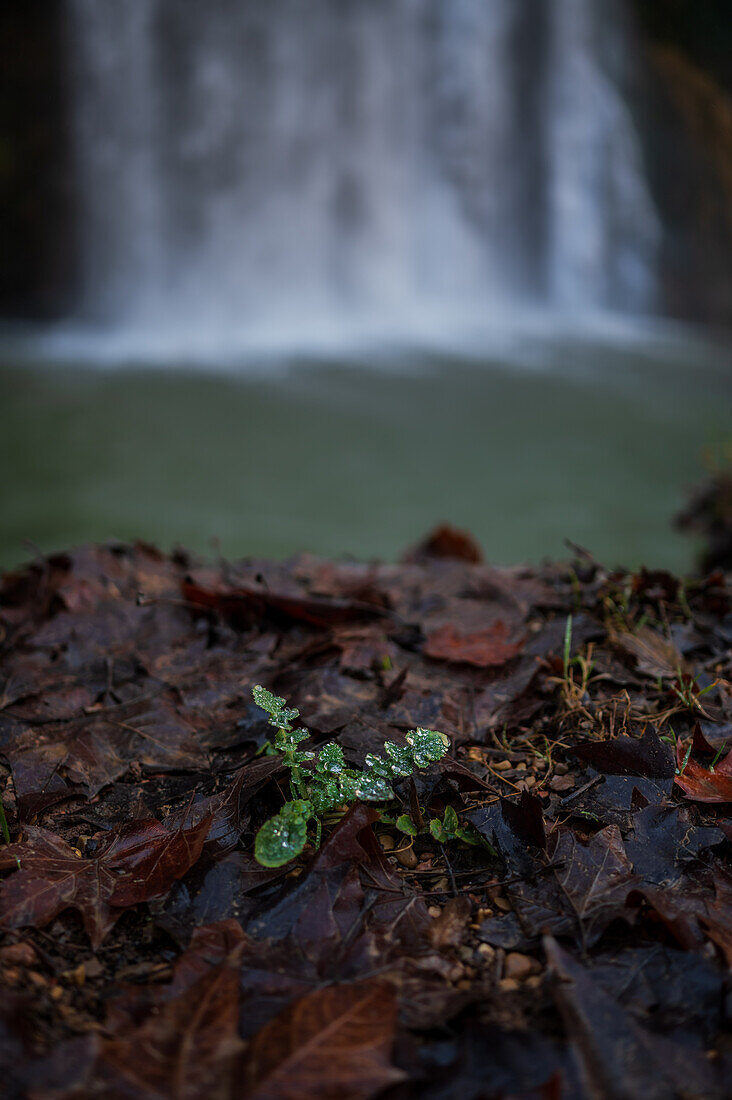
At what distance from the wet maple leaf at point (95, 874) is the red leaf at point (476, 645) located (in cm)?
60

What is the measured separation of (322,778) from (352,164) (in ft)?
39.6

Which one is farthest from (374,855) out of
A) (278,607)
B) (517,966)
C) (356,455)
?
(356,455)

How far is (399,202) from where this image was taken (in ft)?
37.9

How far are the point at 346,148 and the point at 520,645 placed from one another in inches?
462

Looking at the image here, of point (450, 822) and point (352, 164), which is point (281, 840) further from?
point (352, 164)

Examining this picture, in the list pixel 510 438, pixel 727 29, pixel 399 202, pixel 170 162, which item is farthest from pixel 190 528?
pixel 727 29

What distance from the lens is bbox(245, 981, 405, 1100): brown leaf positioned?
2.14 feet

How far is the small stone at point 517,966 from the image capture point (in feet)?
2.70

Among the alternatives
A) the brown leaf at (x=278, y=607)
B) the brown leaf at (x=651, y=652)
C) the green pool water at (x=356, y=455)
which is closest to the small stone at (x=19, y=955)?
the brown leaf at (x=278, y=607)

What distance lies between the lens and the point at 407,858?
3.28ft

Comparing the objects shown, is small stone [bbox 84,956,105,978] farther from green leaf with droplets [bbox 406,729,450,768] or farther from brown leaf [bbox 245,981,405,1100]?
green leaf with droplets [bbox 406,729,450,768]

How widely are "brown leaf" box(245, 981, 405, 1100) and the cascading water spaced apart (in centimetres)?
1000

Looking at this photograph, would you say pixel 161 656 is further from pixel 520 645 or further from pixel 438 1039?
pixel 438 1039

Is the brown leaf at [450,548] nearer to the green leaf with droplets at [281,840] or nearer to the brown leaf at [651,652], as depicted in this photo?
the brown leaf at [651,652]
